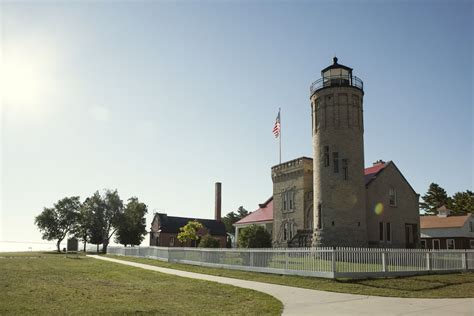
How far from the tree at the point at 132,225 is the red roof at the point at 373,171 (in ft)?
Answer: 160

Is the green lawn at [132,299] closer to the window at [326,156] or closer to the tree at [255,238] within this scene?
the tree at [255,238]

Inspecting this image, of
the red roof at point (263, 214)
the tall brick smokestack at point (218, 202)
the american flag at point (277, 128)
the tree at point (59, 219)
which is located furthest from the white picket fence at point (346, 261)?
the tree at point (59, 219)

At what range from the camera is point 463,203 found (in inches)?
2721

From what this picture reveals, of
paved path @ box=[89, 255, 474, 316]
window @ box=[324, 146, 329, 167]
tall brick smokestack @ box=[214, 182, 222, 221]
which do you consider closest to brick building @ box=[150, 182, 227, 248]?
tall brick smokestack @ box=[214, 182, 222, 221]

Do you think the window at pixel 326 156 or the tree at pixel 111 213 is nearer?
the window at pixel 326 156

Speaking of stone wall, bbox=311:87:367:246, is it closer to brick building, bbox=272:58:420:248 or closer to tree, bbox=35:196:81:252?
brick building, bbox=272:58:420:248

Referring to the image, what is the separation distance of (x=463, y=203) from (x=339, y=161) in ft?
162

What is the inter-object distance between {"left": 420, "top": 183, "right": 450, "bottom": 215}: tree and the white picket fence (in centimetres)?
6076

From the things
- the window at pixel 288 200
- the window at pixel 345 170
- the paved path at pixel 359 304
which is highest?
the window at pixel 345 170

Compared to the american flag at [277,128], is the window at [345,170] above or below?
below

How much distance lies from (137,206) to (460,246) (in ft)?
180

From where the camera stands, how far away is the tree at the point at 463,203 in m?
66.9

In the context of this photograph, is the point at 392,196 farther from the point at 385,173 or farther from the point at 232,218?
the point at 232,218

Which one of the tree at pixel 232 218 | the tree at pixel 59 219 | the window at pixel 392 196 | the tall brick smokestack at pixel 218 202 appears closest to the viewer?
the window at pixel 392 196
